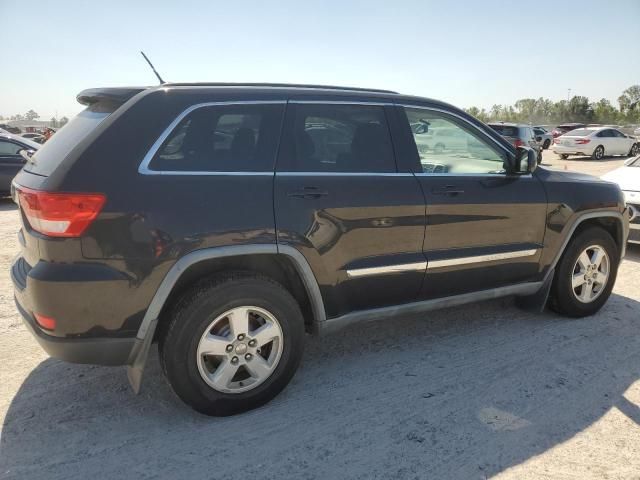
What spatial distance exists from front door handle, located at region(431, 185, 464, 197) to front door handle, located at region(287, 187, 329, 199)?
85 centimetres

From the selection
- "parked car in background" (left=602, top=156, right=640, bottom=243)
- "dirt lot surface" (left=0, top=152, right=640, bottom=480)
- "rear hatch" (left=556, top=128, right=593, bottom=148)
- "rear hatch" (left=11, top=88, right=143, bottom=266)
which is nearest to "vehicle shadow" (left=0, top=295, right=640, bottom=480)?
"dirt lot surface" (left=0, top=152, right=640, bottom=480)

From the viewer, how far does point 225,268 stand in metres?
2.89

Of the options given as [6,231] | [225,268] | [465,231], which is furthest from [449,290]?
[6,231]

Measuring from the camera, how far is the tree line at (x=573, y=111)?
238ft

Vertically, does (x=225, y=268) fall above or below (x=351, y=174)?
below

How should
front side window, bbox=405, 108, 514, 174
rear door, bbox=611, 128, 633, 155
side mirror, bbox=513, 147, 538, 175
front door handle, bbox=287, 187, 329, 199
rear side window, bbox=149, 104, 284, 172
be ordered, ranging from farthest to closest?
1. rear door, bbox=611, 128, 633, 155
2. side mirror, bbox=513, 147, 538, 175
3. front side window, bbox=405, 108, 514, 174
4. front door handle, bbox=287, 187, 329, 199
5. rear side window, bbox=149, 104, 284, 172

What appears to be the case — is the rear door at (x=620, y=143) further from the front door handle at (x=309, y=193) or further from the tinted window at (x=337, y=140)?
the front door handle at (x=309, y=193)

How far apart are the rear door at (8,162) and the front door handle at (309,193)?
937 cm

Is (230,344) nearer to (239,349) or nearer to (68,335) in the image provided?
(239,349)

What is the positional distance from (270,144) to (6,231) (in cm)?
638

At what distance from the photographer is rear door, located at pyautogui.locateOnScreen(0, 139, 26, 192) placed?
10.2m

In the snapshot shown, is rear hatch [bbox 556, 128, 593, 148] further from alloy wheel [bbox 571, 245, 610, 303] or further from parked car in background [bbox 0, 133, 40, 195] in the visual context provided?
parked car in background [bbox 0, 133, 40, 195]

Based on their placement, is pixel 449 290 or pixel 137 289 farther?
pixel 449 290

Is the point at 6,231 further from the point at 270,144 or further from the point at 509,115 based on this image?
the point at 509,115
